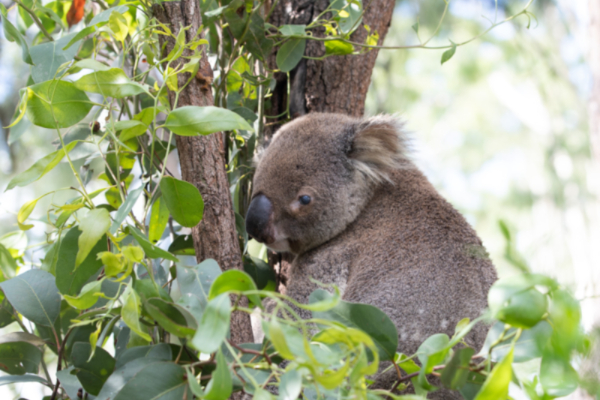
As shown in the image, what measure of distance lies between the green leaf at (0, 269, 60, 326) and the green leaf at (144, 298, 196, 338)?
1.76 ft

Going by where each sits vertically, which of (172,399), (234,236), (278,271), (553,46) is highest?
(553,46)

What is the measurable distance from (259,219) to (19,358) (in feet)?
3.18

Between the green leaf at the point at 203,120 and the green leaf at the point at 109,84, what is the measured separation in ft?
0.33

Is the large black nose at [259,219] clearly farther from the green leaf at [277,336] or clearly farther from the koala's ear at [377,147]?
the green leaf at [277,336]

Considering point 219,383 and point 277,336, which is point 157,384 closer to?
point 219,383

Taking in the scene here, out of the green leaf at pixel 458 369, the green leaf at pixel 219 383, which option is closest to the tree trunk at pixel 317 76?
the green leaf at pixel 458 369

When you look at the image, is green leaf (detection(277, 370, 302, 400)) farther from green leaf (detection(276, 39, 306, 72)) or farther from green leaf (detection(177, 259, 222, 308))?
green leaf (detection(276, 39, 306, 72))

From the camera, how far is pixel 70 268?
4.17 feet

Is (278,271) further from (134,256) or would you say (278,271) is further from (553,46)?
Result: (553,46)

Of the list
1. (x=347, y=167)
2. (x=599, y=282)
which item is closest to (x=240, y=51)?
(x=347, y=167)

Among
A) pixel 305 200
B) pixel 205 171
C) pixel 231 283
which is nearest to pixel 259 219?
pixel 305 200

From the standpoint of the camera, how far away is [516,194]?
41.9 feet

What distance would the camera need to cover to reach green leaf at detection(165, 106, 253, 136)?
1018 millimetres

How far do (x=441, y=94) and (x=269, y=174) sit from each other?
14.5 m
